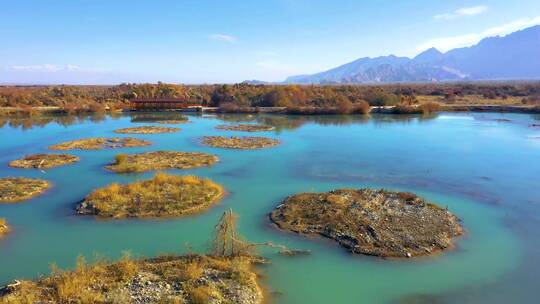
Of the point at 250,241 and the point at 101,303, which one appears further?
the point at 250,241

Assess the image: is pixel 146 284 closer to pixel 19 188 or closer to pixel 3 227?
pixel 3 227

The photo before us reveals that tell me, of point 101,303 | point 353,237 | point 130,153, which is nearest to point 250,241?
point 353,237

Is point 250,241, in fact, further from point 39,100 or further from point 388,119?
point 39,100

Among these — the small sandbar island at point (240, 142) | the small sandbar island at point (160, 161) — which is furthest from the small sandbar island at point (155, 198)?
the small sandbar island at point (240, 142)

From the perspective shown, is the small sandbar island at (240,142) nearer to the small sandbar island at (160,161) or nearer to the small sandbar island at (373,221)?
the small sandbar island at (160,161)

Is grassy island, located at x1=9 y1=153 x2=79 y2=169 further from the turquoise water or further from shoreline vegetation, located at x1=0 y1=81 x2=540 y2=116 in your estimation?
shoreline vegetation, located at x1=0 y1=81 x2=540 y2=116

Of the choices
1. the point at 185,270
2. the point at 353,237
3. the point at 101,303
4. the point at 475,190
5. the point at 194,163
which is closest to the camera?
the point at 101,303
